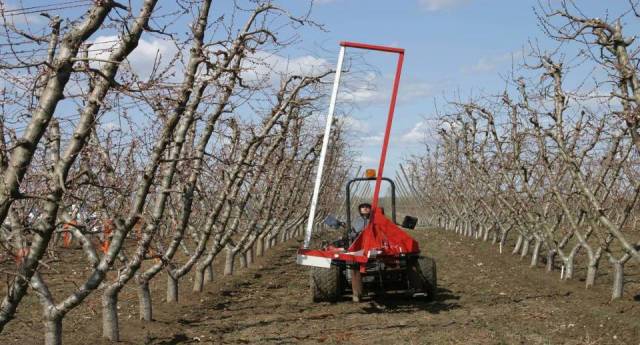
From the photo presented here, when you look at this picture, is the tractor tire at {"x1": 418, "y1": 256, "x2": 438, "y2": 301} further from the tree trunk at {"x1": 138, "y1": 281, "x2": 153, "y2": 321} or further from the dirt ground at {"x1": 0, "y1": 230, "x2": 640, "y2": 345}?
the tree trunk at {"x1": 138, "y1": 281, "x2": 153, "y2": 321}

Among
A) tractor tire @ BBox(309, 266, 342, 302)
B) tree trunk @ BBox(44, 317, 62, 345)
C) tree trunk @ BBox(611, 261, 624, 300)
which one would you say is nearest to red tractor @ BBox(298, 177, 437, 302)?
tractor tire @ BBox(309, 266, 342, 302)

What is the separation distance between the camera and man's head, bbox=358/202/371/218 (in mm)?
10961

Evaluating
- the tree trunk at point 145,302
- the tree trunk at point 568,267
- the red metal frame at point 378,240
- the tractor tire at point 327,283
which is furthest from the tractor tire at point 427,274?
the tree trunk at point 568,267

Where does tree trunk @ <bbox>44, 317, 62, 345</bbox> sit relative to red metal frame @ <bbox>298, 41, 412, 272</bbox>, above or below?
below

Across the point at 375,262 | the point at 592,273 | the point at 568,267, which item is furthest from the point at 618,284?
the point at 375,262

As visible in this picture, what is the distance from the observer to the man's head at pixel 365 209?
36.0 feet

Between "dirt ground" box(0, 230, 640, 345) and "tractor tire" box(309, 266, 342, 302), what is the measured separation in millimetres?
196

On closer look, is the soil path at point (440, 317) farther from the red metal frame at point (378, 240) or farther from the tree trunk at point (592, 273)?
the red metal frame at point (378, 240)

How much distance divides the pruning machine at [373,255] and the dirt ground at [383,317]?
327 mm

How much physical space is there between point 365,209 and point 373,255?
45.3 inches

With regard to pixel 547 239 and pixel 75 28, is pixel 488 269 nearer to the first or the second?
pixel 547 239

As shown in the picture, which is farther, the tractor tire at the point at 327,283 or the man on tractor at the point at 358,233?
the tractor tire at the point at 327,283

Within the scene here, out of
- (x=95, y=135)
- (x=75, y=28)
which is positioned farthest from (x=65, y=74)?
(x=95, y=135)

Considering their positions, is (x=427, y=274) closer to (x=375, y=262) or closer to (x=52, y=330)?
(x=375, y=262)
